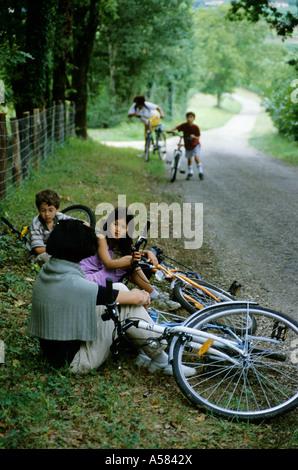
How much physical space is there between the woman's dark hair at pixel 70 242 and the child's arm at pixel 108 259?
100cm

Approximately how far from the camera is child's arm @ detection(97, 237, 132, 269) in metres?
4.58

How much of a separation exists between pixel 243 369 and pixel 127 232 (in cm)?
192

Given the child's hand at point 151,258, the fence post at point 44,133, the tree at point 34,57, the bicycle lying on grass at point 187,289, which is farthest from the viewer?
the fence post at point 44,133

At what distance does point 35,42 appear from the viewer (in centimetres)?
1138

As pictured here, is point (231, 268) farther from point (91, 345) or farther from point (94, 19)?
point (94, 19)

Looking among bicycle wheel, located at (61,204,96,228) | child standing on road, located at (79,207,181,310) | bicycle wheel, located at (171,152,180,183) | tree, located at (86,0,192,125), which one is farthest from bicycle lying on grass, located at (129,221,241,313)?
tree, located at (86,0,192,125)

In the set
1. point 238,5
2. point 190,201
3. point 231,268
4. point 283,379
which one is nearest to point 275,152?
point 238,5

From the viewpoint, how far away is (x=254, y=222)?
9312mm

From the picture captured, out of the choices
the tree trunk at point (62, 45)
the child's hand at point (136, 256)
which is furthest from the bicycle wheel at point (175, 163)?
the child's hand at point (136, 256)

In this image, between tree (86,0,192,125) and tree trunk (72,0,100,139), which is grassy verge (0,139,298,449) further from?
tree (86,0,192,125)

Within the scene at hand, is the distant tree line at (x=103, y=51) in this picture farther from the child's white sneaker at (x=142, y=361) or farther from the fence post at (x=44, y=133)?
the child's white sneaker at (x=142, y=361)

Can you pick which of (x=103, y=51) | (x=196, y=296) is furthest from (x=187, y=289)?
(x=103, y=51)

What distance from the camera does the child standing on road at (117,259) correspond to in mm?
4656

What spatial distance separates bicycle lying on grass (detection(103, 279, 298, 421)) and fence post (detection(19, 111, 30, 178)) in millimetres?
6827
